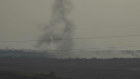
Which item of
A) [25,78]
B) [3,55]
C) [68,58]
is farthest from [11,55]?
[25,78]

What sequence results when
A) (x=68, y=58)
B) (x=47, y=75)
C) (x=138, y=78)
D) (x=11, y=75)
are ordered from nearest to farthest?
(x=47, y=75) → (x=11, y=75) → (x=138, y=78) → (x=68, y=58)

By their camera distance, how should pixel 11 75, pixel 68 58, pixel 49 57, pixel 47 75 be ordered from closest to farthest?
pixel 47 75
pixel 11 75
pixel 68 58
pixel 49 57

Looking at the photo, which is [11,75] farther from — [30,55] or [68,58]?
[30,55]

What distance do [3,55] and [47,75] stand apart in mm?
35325

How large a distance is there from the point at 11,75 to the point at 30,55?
32513 mm

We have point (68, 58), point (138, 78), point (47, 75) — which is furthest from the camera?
point (68, 58)

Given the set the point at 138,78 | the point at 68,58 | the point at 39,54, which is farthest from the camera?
the point at 39,54

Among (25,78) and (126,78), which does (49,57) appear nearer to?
(126,78)

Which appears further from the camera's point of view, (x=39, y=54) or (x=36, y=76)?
(x=39, y=54)

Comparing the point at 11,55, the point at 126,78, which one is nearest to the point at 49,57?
the point at 11,55

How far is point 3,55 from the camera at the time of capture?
4534 centimetres

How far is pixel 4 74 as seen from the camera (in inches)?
471

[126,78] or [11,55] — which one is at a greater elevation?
[11,55]

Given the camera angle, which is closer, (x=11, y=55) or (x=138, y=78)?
(x=138, y=78)
